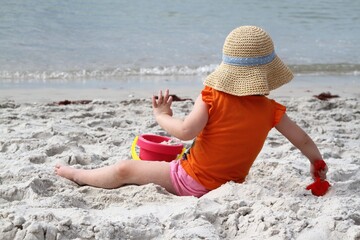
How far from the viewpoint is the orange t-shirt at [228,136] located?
307 centimetres

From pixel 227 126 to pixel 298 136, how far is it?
1.41 feet

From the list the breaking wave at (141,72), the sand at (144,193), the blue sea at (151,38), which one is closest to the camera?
the sand at (144,193)

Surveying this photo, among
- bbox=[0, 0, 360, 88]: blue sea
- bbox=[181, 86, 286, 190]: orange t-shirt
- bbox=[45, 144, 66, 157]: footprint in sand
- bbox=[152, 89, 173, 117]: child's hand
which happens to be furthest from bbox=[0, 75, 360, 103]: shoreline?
bbox=[181, 86, 286, 190]: orange t-shirt

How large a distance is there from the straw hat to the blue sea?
475 cm

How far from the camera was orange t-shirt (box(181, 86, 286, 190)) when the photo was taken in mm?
3070

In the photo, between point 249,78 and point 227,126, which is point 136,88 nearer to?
point 227,126

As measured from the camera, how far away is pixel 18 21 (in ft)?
37.7

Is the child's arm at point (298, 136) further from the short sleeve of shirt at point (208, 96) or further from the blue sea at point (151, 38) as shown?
the blue sea at point (151, 38)

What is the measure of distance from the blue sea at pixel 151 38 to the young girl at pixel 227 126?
4.50 m

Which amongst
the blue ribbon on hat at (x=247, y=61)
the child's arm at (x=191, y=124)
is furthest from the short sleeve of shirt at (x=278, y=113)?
the child's arm at (x=191, y=124)

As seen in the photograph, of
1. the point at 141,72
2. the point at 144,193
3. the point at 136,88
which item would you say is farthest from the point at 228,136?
the point at 141,72

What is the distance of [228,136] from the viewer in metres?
3.10

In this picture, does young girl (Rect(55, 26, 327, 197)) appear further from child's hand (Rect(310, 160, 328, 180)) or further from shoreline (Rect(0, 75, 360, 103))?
shoreline (Rect(0, 75, 360, 103))

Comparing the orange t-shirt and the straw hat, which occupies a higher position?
the straw hat
